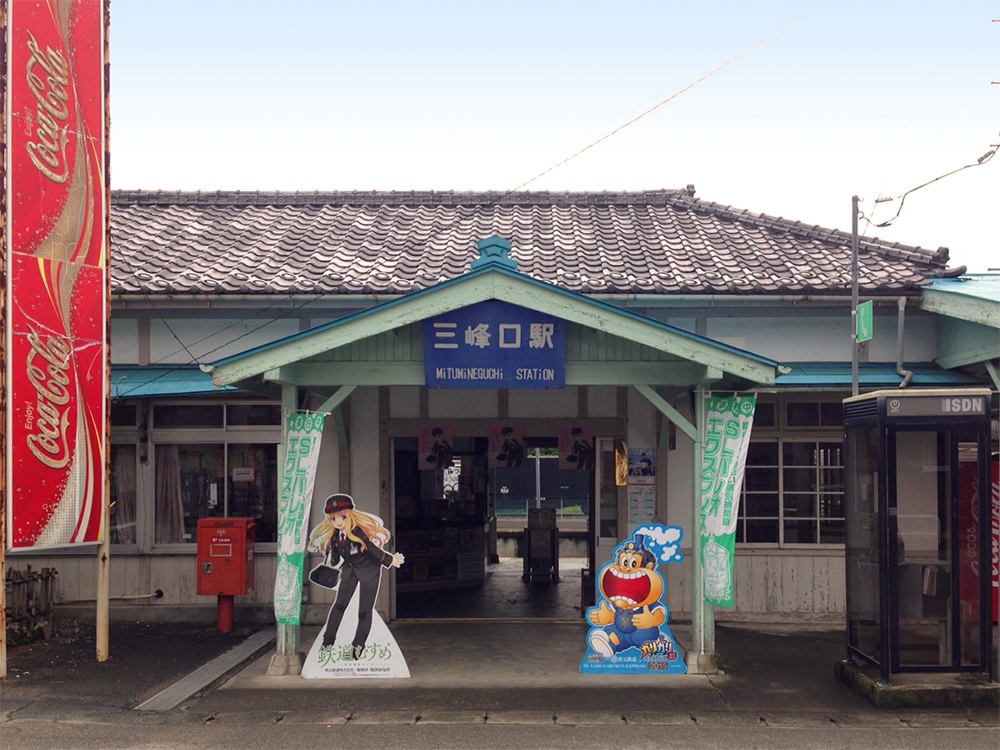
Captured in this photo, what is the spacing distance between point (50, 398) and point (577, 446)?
19.1ft

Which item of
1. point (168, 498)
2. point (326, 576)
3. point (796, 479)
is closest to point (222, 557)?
point (168, 498)

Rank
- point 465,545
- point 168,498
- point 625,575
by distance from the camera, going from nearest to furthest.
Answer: point 625,575, point 168,498, point 465,545

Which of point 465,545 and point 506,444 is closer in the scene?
point 506,444

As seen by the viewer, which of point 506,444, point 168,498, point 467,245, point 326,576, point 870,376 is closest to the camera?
point 326,576

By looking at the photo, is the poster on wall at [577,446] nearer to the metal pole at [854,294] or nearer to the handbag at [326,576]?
the metal pole at [854,294]

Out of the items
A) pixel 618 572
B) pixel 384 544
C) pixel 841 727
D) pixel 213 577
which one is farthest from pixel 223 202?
pixel 841 727

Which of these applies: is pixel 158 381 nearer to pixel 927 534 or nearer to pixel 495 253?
pixel 495 253

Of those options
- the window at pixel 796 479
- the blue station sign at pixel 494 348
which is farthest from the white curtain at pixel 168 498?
the window at pixel 796 479

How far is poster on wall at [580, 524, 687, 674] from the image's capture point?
8758 mm

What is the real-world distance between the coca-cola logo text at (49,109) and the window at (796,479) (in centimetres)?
802

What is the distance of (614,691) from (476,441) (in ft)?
26.6

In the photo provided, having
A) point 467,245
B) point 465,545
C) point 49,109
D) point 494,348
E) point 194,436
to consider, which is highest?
point 49,109

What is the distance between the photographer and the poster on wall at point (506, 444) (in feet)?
38.4

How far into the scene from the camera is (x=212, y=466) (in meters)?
11.6
